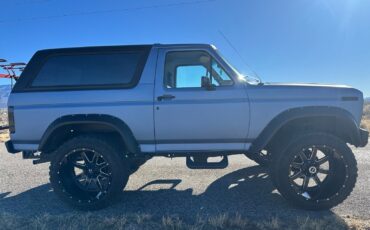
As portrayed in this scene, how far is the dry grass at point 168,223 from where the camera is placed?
3.65 m

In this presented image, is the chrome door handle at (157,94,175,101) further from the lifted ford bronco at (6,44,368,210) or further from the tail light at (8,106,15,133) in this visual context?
the tail light at (8,106,15,133)

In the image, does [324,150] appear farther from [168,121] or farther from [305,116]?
[168,121]

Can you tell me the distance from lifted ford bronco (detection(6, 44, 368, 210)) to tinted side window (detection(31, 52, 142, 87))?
0.05 feet

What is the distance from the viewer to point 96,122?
4281 millimetres

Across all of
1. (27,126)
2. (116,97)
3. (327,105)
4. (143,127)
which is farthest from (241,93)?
(27,126)

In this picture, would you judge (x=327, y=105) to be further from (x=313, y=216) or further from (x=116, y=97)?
(x=116, y=97)

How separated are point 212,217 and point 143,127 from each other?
4.93ft

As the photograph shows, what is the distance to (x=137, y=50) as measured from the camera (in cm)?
459

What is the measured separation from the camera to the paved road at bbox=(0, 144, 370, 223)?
4219 mm

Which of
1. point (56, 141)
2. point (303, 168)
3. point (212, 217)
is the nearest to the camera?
point (212, 217)

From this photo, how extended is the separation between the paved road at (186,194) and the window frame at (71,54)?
1.68m

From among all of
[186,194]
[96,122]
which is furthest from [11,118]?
[186,194]

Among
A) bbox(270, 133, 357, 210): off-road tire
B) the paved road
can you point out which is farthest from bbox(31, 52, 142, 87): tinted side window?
bbox(270, 133, 357, 210): off-road tire

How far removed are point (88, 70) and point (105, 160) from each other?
1325 millimetres
